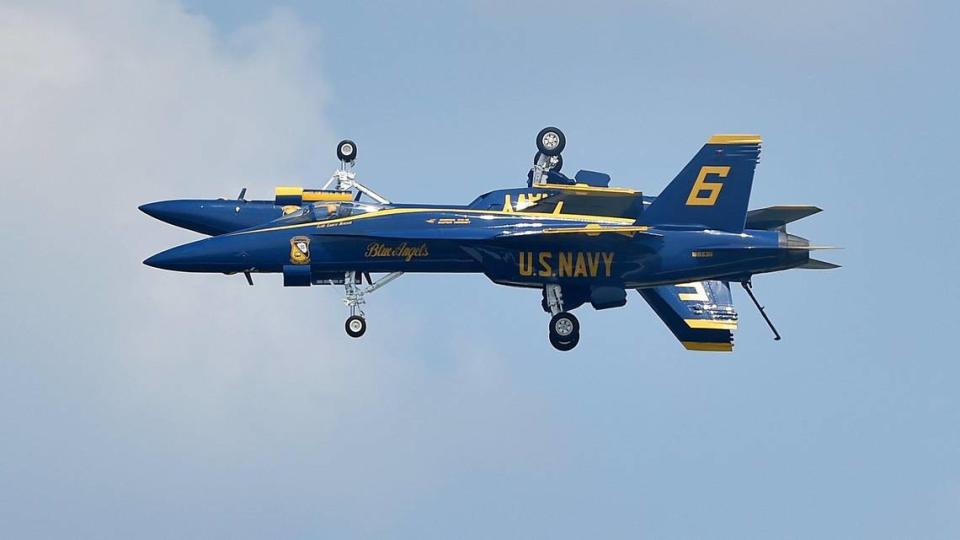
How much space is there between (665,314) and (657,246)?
17.4 ft

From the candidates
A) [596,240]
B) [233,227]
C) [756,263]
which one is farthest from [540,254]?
[233,227]

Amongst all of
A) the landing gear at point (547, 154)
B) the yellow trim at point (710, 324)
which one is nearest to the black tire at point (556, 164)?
the landing gear at point (547, 154)

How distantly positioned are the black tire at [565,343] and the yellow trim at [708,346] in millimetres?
4460

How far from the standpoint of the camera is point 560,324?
59.3m

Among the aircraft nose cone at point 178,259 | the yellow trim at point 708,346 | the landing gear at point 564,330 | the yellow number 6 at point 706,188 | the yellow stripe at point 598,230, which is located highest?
the yellow number 6 at point 706,188

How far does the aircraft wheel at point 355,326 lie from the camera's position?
59.3 m

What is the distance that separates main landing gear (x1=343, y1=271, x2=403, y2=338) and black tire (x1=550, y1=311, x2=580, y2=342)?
13.4 feet

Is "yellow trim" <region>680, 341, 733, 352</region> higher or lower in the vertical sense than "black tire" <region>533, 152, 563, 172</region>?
lower

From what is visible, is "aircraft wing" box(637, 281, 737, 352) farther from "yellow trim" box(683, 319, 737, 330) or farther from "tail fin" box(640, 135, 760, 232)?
"tail fin" box(640, 135, 760, 232)

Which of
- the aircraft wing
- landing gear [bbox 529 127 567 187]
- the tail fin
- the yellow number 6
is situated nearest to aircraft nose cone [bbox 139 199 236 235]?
landing gear [bbox 529 127 567 187]

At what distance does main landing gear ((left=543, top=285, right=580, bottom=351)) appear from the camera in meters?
59.3

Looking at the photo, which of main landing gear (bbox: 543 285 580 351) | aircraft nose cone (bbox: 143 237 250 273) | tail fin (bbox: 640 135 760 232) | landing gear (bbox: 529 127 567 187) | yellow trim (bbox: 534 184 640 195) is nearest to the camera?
tail fin (bbox: 640 135 760 232)

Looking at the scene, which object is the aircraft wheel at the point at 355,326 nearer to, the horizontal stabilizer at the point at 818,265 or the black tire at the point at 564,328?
the black tire at the point at 564,328

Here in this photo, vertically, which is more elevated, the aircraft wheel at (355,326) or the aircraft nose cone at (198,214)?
the aircraft nose cone at (198,214)
